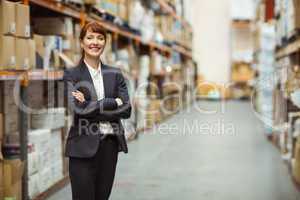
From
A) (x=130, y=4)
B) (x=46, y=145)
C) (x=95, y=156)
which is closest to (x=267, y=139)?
(x=130, y=4)

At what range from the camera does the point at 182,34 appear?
1226 centimetres

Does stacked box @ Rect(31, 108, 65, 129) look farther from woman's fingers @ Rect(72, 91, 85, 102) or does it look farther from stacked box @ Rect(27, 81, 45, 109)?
woman's fingers @ Rect(72, 91, 85, 102)

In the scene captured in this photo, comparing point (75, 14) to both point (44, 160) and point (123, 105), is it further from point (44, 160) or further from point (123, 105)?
point (123, 105)

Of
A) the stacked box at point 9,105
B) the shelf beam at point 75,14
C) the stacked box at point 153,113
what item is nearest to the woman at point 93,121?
the stacked box at point 9,105

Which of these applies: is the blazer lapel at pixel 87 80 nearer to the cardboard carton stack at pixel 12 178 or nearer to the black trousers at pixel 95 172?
the black trousers at pixel 95 172

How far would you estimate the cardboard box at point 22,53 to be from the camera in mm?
3053

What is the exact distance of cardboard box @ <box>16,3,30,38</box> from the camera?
304 centimetres

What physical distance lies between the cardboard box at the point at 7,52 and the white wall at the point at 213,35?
1284 centimetres

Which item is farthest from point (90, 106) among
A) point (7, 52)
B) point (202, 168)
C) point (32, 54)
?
point (202, 168)

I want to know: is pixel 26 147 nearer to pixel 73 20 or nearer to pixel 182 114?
pixel 73 20

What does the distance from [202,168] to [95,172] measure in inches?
98.5

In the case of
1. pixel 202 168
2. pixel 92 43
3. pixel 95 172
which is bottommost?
pixel 202 168

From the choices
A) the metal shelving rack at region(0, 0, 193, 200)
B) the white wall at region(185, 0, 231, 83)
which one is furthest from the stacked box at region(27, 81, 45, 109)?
the white wall at region(185, 0, 231, 83)

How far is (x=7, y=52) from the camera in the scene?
2.92 m
